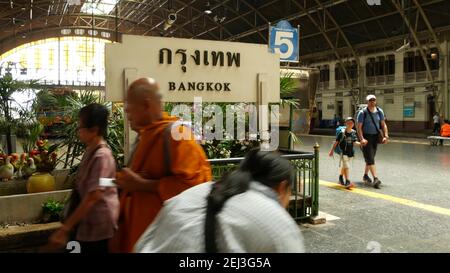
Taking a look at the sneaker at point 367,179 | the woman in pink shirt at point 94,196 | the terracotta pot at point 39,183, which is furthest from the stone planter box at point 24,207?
the sneaker at point 367,179

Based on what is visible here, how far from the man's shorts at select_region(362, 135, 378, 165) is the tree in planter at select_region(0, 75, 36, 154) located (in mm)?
5943

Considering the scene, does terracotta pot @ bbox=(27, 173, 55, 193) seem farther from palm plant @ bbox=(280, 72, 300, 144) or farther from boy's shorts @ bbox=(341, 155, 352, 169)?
boy's shorts @ bbox=(341, 155, 352, 169)

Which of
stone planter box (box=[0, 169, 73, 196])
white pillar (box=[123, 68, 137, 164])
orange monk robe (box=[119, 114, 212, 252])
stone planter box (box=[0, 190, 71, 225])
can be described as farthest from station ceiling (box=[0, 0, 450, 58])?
orange monk robe (box=[119, 114, 212, 252])

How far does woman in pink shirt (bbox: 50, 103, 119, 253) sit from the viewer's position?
2574mm

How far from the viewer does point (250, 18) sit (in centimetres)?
3384

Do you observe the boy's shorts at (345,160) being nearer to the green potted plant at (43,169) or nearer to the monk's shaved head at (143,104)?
the green potted plant at (43,169)

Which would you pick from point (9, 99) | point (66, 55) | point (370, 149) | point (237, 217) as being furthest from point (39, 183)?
point (66, 55)

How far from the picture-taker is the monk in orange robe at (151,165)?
2250mm

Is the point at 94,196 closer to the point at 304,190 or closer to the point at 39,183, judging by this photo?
the point at 39,183

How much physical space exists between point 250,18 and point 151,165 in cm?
3294

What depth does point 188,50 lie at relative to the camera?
16.6ft

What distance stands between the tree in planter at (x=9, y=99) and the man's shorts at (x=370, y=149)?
594cm
